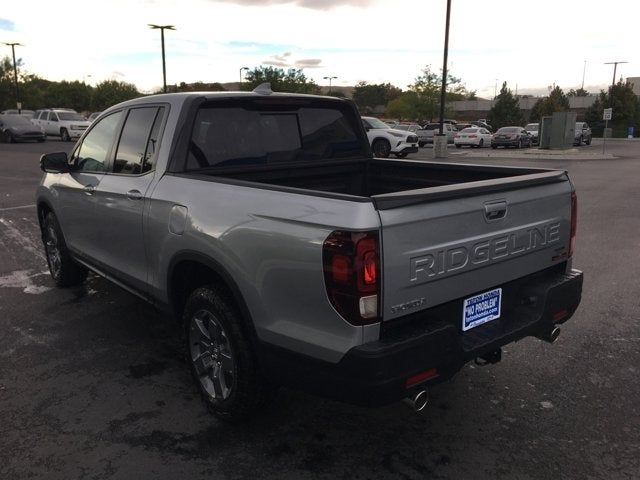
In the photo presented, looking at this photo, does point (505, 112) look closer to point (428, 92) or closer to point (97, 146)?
point (428, 92)

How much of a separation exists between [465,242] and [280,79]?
5305cm

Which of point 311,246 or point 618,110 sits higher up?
point 618,110

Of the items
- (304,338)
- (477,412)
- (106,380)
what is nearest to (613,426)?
(477,412)

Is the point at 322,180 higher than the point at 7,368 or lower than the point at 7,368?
higher

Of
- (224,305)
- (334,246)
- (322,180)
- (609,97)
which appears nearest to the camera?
(334,246)

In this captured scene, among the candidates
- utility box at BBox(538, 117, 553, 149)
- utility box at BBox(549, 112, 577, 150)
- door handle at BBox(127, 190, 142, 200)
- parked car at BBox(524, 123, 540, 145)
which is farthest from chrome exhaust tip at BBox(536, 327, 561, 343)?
parked car at BBox(524, 123, 540, 145)

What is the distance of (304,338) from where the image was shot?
8.67 ft

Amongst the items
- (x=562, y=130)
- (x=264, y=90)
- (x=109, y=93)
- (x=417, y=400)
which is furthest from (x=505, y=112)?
(x=417, y=400)

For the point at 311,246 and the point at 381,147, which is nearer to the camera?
the point at 311,246

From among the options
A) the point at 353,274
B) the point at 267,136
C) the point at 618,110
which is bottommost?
the point at 353,274

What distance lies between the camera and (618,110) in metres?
64.1

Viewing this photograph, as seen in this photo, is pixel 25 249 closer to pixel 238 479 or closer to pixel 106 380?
pixel 106 380

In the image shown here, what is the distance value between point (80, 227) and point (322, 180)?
217cm

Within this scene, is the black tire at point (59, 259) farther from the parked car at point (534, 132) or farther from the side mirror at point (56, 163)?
the parked car at point (534, 132)
